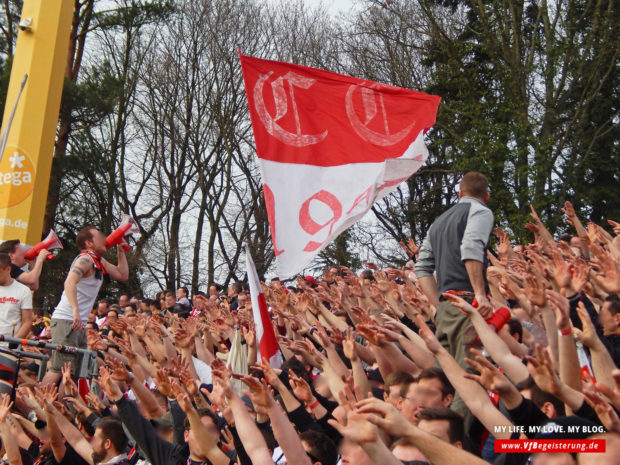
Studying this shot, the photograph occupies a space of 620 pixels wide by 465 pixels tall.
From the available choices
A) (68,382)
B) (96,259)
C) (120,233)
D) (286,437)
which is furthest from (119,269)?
(286,437)

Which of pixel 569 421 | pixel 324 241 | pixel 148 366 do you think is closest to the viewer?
pixel 569 421

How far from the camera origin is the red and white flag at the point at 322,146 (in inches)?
269

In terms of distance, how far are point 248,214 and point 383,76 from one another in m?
6.38

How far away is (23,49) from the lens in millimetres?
13766

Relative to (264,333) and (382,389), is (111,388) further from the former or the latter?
(382,389)

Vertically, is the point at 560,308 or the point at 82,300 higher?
the point at 560,308

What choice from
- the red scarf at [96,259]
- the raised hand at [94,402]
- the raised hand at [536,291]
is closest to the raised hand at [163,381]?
the raised hand at [94,402]

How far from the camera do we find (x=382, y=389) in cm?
563

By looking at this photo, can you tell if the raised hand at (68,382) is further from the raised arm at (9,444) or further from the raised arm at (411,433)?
the raised arm at (411,433)

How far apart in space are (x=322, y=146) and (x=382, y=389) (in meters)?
2.63

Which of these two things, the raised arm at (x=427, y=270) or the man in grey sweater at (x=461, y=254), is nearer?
the man in grey sweater at (x=461, y=254)

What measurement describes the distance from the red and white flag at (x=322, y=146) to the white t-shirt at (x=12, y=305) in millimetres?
3031

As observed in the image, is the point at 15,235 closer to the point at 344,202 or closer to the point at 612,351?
the point at 344,202

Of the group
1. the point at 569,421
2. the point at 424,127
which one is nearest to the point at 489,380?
the point at 569,421
